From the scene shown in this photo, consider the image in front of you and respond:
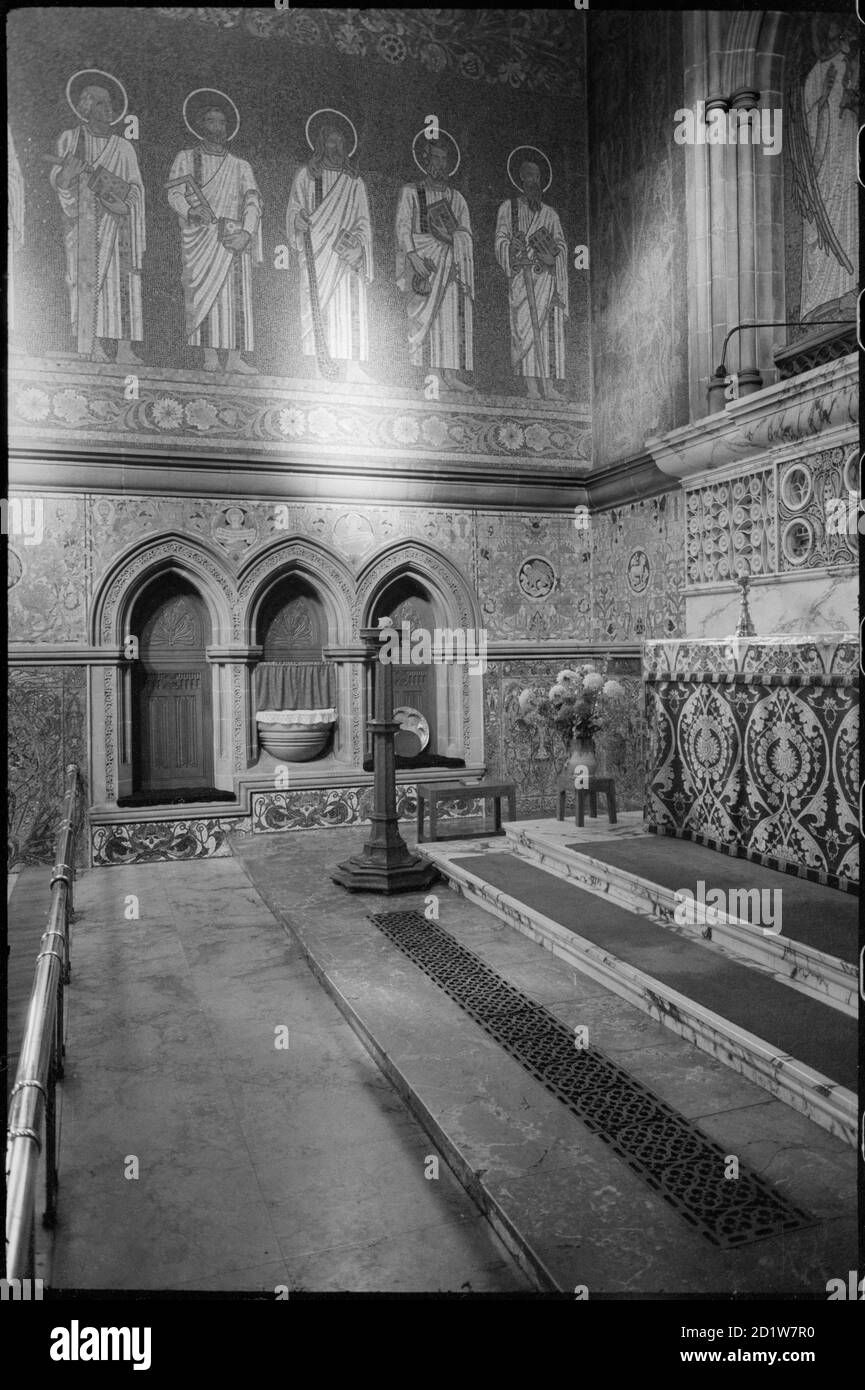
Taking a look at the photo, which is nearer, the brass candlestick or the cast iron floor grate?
the cast iron floor grate

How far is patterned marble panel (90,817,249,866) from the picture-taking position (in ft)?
25.3

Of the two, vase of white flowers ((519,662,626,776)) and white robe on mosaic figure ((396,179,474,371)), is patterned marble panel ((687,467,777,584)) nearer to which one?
vase of white flowers ((519,662,626,776))

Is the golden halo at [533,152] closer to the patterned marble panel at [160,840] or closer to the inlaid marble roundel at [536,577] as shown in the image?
the inlaid marble roundel at [536,577]

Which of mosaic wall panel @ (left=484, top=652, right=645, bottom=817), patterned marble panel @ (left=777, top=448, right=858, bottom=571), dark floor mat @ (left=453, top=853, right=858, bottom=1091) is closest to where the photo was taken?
dark floor mat @ (left=453, top=853, right=858, bottom=1091)

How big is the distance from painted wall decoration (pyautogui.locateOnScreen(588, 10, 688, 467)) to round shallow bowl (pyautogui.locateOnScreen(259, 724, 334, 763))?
12.5ft

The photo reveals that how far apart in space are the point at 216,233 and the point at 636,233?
3754 millimetres

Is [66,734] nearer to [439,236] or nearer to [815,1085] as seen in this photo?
[439,236]

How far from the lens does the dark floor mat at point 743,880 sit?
3.87 meters

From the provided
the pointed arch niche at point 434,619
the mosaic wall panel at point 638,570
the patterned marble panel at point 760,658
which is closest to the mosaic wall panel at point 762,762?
the patterned marble panel at point 760,658

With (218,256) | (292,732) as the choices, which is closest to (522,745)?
(292,732)

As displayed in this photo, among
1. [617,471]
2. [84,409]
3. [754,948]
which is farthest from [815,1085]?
[84,409]

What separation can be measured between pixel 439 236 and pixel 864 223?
8.67m

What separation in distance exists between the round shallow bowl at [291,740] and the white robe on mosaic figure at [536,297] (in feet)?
13.2

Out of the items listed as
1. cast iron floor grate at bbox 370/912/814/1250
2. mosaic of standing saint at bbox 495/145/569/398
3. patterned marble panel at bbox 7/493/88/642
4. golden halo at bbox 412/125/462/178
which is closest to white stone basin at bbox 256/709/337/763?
patterned marble panel at bbox 7/493/88/642
